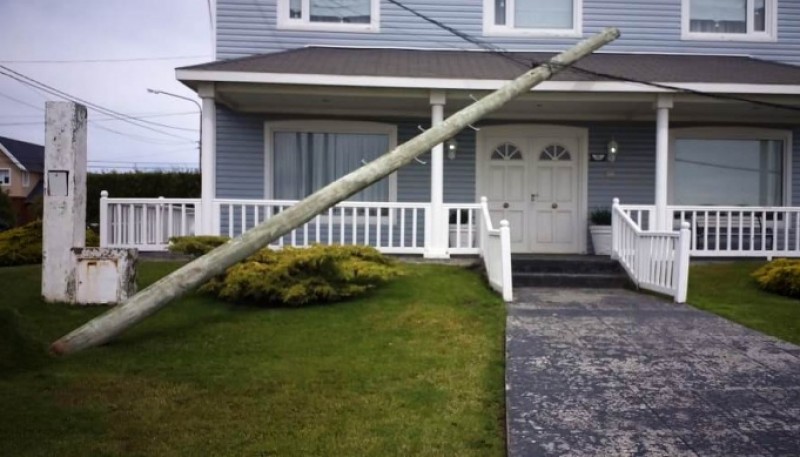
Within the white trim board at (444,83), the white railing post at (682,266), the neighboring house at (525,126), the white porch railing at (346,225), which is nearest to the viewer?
the white railing post at (682,266)

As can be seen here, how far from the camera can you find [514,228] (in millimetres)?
14219

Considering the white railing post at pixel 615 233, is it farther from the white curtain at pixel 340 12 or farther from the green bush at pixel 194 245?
the green bush at pixel 194 245

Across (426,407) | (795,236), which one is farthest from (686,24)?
(426,407)

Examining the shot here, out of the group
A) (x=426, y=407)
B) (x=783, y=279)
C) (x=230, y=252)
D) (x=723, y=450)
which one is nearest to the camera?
(x=723, y=450)

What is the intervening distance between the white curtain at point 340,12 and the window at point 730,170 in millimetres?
6521

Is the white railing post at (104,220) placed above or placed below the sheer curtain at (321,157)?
below

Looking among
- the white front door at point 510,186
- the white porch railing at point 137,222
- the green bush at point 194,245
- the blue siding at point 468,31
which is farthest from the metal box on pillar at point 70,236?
the white front door at point 510,186

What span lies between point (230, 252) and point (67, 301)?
2.41 m

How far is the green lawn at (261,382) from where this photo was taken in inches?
182

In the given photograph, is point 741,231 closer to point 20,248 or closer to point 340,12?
point 340,12

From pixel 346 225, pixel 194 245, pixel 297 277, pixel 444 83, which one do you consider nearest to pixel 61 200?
pixel 194 245

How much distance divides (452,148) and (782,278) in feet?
19.6

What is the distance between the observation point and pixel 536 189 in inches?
563

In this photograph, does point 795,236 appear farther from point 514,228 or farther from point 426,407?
point 426,407
